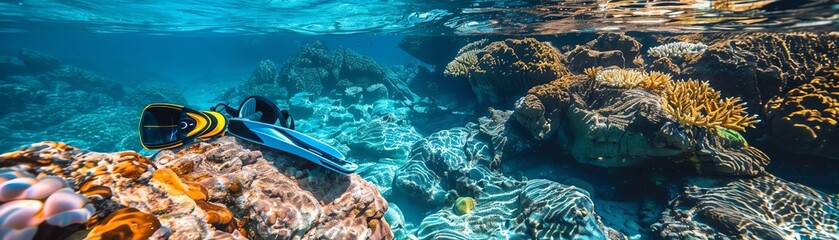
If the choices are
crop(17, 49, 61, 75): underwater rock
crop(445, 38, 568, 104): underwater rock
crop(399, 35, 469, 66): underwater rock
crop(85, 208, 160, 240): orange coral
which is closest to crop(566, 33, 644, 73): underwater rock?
crop(445, 38, 568, 104): underwater rock

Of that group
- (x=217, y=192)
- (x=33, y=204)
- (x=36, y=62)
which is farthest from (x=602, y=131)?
(x=36, y=62)

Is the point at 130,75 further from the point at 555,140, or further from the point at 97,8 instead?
the point at 555,140

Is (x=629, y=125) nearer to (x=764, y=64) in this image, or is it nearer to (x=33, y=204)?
(x=764, y=64)

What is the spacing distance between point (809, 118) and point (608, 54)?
166 inches

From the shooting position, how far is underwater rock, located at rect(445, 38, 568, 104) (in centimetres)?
888

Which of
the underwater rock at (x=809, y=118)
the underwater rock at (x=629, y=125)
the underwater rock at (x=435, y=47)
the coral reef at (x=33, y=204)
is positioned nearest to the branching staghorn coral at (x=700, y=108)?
the underwater rock at (x=629, y=125)

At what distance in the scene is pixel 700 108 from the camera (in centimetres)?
574

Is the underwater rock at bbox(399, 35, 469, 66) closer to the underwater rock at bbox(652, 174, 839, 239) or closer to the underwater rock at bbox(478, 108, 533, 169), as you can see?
the underwater rock at bbox(478, 108, 533, 169)

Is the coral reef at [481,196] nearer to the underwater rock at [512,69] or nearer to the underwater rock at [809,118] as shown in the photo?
the underwater rock at [512,69]

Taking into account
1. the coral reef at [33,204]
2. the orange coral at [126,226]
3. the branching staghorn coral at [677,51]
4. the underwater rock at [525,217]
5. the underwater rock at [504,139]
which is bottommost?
the underwater rock at [525,217]

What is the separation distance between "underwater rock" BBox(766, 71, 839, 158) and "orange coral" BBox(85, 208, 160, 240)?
9.24 m

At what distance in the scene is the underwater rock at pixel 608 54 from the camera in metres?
9.11

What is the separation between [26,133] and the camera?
49.7 feet

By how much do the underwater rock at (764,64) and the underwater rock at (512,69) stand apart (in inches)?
126
